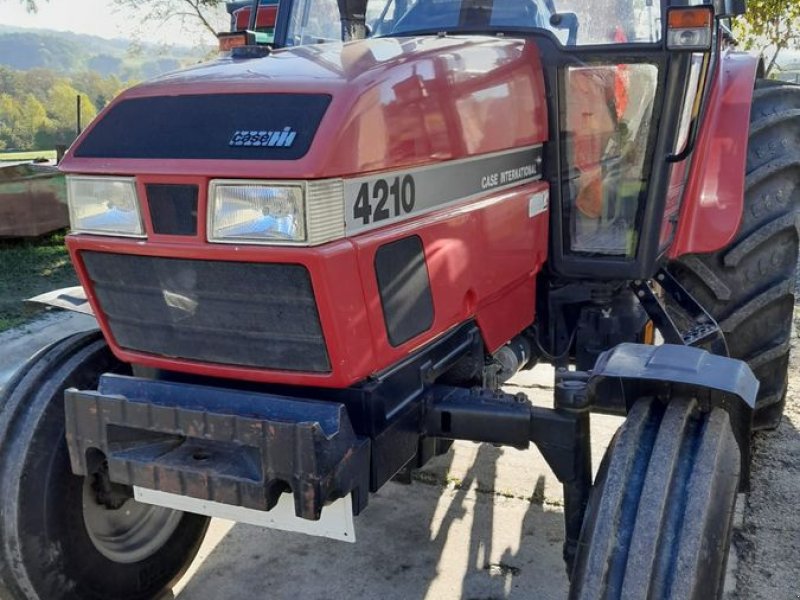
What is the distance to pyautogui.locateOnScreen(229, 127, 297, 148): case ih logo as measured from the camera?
189 cm

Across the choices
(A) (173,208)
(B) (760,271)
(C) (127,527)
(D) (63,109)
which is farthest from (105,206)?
(D) (63,109)

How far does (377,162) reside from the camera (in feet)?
6.59

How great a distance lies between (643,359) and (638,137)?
93cm

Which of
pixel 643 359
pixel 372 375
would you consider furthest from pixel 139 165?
pixel 643 359

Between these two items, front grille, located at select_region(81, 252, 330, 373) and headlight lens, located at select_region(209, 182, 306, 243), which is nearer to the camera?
headlight lens, located at select_region(209, 182, 306, 243)

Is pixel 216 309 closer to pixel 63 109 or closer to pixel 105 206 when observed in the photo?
pixel 105 206

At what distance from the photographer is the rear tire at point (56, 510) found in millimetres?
2510

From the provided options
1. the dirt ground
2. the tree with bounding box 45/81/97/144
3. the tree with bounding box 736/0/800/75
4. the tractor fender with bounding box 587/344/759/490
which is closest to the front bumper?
the tractor fender with bounding box 587/344/759/490

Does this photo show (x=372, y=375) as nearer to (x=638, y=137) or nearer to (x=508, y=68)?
(x=508, y=68)

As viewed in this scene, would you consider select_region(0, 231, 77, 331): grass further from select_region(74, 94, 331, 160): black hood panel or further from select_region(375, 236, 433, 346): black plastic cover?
select_region(375, 236, 433, 346): black plastic cover

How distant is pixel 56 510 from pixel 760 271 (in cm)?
267

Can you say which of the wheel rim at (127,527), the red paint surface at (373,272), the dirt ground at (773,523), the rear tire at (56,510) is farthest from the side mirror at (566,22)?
the wheel rim at (127,527)

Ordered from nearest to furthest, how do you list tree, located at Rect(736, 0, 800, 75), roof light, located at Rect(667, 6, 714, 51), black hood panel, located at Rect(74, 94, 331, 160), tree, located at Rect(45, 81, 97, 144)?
black hood panel, located at Rect(74, 94, 331, 160), roof light, located at Rect(667, 6, 714, 51), tree, located at Rect(736, 0, 800, 75), tree, located at Rect(45, 81, 97, 144)

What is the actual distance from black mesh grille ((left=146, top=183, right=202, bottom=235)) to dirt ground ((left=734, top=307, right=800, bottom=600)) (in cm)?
213
